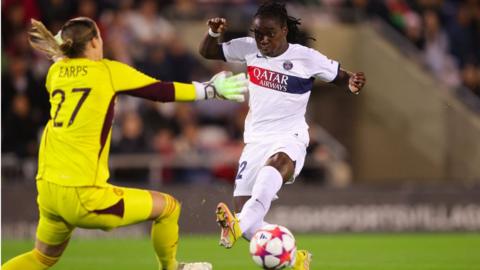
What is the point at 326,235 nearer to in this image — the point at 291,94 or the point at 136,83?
the point at 291,94

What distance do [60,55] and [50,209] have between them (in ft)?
3.78

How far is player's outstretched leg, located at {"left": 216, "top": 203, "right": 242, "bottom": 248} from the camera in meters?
7.91

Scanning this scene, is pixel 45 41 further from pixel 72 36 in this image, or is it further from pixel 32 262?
pixel 32 262

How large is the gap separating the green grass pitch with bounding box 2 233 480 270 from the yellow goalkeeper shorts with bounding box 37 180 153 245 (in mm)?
3014

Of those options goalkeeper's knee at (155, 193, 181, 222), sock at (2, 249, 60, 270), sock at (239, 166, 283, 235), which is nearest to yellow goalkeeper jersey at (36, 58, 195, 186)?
goalkeeper's knee at (155, 193, 181, 222)

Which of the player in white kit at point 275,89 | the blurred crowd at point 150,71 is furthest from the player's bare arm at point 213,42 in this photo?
the blurred crowd at point 150,71

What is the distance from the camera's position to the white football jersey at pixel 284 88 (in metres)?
8.98

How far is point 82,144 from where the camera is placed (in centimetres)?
734

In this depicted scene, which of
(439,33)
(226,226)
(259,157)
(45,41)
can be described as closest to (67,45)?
(45,41)

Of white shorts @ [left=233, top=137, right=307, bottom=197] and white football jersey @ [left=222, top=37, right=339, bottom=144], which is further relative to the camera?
white football jersey @ [left=222, top=37, right=339, bottom=144]

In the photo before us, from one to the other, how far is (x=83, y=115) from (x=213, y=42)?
213 centimetres

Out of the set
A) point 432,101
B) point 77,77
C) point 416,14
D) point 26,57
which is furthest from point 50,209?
point 416,14

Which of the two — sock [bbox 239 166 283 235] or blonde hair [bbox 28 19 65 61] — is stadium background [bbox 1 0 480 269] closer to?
sock [bbox 239 166 283 235]

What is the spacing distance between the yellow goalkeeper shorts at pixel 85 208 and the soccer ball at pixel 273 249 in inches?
40.7
